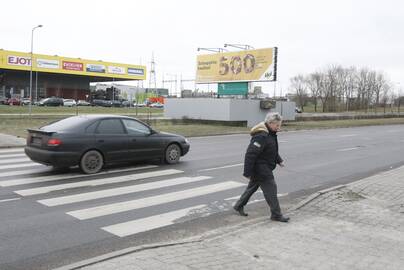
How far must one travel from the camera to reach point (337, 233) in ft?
21.0

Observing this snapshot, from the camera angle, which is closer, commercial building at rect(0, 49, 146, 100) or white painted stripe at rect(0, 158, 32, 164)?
Result: white painted stripe at rect(0, 158, 32, 164)

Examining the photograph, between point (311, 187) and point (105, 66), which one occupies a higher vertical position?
point (105, 66)

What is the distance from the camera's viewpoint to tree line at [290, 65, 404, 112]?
101m

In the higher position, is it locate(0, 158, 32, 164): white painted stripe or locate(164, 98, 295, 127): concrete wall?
locate(164, 98, 295, 127): concrete wall

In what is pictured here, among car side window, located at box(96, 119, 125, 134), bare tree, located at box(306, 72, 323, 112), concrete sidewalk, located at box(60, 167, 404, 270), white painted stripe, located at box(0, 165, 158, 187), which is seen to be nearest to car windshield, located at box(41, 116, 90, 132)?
car side window, located at box(96, 119, 125, 134)

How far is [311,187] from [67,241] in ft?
19.7

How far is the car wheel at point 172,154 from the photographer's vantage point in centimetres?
1320

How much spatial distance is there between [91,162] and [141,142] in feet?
5.42

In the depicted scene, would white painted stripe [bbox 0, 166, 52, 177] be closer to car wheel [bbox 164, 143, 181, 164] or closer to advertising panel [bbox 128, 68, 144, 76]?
car wheel [bbox 164, 143, 181, 164]

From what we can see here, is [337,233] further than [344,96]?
No

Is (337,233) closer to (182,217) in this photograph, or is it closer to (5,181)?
(182,217)

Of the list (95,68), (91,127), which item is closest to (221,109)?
(91,127)

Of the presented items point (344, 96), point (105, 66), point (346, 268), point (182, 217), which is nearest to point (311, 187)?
point (182, 217)

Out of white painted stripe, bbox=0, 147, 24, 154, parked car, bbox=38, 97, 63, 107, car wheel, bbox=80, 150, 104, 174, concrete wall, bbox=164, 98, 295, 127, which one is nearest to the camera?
car wheel, bbox=80, 150, 104, 174
